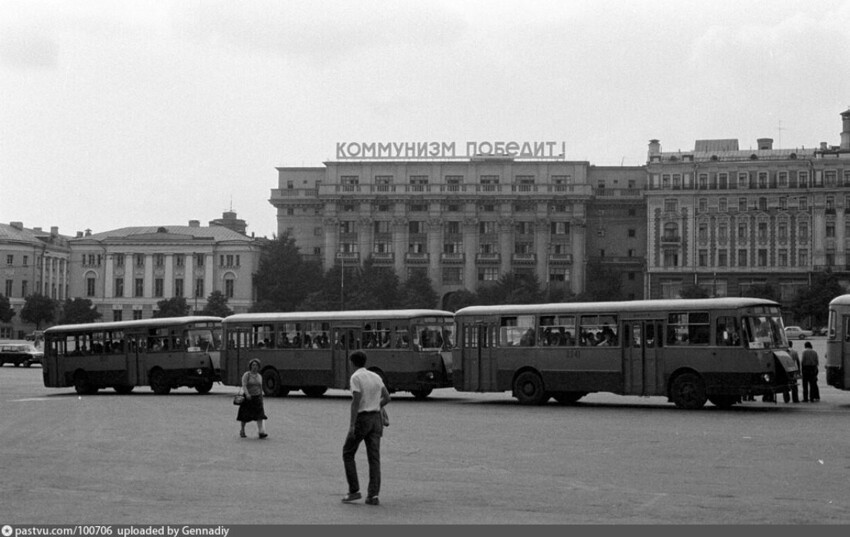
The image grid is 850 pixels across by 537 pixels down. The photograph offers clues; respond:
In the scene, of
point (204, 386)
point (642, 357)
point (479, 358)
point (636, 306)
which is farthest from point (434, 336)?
point (204, 386)

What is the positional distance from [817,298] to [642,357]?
78391 millimetres

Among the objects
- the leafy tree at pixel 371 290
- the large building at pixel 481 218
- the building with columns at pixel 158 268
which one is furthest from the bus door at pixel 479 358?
the building with columns at pixel 158 268

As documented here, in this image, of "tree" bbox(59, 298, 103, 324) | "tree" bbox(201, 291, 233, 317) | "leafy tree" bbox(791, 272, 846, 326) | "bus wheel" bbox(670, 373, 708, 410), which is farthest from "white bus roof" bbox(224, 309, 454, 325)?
"tree" bbox(59, 298, 103, 324)

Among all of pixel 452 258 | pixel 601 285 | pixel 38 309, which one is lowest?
pixel 38 309

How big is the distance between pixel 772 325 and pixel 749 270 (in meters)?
89.8

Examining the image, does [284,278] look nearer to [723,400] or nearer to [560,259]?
[560,259]

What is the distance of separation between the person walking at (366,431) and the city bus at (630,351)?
46.9 feet

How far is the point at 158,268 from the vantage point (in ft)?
386

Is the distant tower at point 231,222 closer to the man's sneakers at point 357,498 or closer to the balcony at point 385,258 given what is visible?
the balcony at point 385,258

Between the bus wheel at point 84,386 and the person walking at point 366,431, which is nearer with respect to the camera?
the person walking at point 366,431

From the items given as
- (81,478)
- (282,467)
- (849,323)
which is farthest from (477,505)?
(849,323)

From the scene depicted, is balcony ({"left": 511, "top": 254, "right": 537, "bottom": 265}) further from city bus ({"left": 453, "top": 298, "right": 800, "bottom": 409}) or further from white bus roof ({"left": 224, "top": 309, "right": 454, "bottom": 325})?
city bus ({"left": 453, "top": 298, "right": 800, "bottom": 409})

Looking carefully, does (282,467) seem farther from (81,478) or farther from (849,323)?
(849,323)

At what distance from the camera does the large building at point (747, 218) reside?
109375 mm
